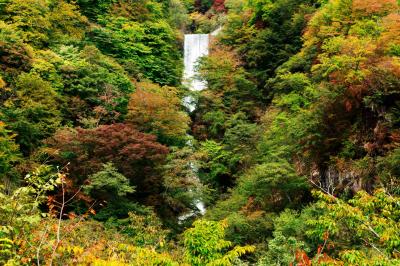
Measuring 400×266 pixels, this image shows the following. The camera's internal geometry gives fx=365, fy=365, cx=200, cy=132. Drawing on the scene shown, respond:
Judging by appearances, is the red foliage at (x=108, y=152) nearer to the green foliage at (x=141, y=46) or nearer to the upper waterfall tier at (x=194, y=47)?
the green foliage at (x=141, y=46)

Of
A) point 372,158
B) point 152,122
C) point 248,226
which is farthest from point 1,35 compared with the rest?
point 372,158

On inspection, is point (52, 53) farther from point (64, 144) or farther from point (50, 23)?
point (64, 144)

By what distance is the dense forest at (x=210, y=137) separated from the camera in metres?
7.35

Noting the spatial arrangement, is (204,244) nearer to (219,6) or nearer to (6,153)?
(6,153)

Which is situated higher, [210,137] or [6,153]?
[6,153]

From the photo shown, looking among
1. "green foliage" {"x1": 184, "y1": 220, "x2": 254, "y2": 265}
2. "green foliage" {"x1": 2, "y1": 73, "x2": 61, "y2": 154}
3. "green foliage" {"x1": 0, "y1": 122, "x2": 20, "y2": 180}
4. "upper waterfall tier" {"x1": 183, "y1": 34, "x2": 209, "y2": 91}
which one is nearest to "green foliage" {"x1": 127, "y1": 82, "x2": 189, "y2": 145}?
"green foliage" {"x1": 2, "y1": 73, "x2": 61, "y2": 154}

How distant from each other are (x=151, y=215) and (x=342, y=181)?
6669mm

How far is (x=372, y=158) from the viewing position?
1087 centimetres

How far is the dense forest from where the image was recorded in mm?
7349

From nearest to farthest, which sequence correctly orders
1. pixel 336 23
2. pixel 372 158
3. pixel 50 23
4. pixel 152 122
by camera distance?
pixel 372 158 < pixel 336 23 < pixel 152 122 < pixel 50 23

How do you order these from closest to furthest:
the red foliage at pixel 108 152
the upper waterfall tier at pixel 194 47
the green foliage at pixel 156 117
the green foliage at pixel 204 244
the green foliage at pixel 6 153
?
the green foliage at pixel 204 244, the green foliage at pixel 6 153, the red foliage at pixel 108 152, the green foliage at pixel 156 117, the upper waterfall tier at pixel 194 47

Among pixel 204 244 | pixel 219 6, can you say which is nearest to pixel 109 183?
pixel 204 244

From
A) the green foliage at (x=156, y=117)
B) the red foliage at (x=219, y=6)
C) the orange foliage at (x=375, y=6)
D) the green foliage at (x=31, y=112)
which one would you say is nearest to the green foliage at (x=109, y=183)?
the green foliage at (x=31, y=112)

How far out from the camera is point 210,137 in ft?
70.7
